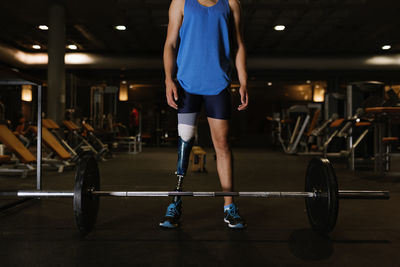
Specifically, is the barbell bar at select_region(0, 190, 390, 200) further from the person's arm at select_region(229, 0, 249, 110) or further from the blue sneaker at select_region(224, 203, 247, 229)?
the person's arm at select_region(229, 0, 249, 110)

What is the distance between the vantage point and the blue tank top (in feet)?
4.94

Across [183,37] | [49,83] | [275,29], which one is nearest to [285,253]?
[183,37]

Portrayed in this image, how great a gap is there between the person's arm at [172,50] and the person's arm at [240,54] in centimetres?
24

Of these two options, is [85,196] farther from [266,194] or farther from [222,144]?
[266,194]

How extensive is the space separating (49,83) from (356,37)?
22.5 feet

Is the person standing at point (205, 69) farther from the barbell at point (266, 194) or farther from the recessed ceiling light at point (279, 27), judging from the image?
the recessed ceiling light at point (279, 27)

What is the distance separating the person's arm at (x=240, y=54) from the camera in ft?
5.10

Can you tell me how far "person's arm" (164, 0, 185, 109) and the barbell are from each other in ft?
1.43

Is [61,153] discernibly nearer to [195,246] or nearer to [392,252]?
[195,246]

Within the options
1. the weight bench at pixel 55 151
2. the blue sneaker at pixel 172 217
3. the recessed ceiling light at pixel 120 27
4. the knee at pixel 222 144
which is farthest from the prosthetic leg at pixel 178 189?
the recessed ceiling light at pixel 120 27

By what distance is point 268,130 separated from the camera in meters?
13.0

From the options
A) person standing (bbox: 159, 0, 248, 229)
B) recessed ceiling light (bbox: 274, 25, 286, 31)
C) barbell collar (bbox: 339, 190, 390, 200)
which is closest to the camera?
barbell collar (bbox: 339, 190, 390, 200)

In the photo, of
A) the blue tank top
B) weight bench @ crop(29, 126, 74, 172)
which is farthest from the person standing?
weight bench @ crop(29, 126, 74, 172)

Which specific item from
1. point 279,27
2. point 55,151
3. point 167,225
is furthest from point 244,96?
point 279,27
